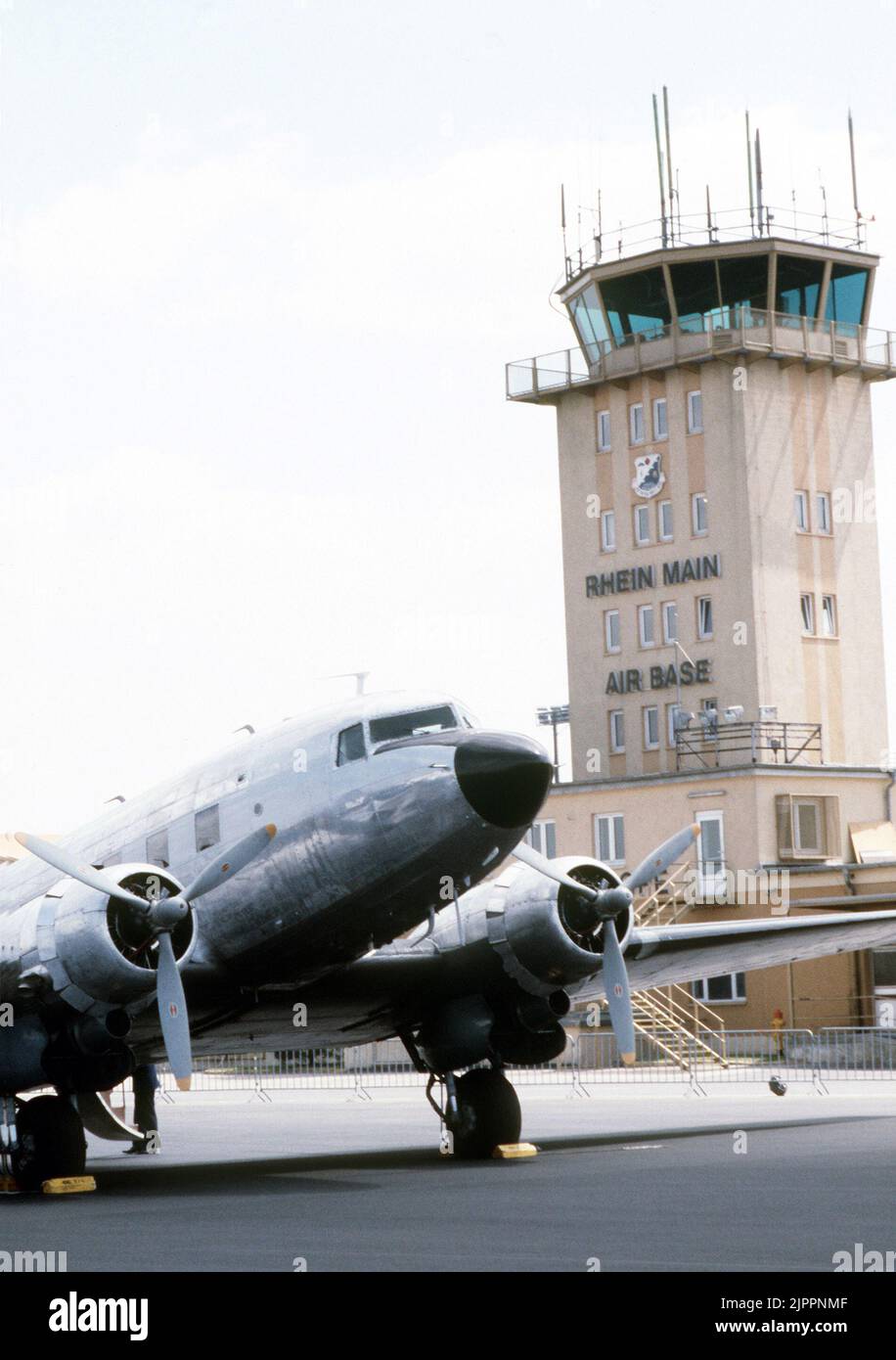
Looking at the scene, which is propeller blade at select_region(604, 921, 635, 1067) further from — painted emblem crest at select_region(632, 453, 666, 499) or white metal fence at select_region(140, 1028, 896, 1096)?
painted emblem crest at select_region(632, 453, 666, 499)

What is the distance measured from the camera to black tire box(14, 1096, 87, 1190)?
22.3 m

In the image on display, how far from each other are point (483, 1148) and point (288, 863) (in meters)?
5.90

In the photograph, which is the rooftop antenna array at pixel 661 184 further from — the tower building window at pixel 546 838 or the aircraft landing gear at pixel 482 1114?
the aircraft landing gear at pixel 482 1114

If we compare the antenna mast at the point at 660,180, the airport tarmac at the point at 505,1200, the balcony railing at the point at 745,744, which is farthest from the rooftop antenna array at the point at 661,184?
the airport tarmac at the point at 505,1200

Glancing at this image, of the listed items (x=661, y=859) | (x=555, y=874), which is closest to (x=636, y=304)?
(x=661, y=859)

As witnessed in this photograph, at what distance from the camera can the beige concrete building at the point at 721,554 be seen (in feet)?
213

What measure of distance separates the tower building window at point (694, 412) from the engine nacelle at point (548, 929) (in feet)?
156

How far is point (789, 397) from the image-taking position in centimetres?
7038

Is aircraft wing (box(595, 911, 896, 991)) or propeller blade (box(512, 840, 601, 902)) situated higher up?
propeller blade (box(512, 840, 601, 902))


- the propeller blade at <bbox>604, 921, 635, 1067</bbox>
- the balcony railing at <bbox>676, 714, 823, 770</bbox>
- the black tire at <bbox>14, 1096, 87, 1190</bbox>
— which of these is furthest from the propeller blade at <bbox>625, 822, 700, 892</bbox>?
the balcony railing at <bbox>676, 714, 823, 770</bbox>

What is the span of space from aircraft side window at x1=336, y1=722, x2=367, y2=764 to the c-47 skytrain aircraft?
0.02m

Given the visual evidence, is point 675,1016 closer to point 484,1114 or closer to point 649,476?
point 649,476

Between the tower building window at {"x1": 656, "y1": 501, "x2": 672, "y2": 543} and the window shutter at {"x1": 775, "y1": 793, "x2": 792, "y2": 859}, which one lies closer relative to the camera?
the window shutter at {"x1": 775, "y1": 793, "x2": 792, "y2": 859}
